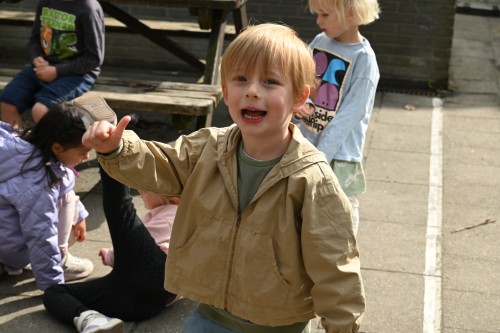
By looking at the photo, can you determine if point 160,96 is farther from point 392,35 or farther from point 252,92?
point 252,92

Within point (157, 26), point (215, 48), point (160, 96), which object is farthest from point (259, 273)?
point (157, 26)

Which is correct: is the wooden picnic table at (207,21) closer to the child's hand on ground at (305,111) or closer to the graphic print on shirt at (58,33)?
the graphic print on shirt at (58,33)

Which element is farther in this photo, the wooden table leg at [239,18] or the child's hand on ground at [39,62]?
the wooden table leg at [239,18]

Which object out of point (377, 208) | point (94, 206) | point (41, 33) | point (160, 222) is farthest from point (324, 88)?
point (41, 33)

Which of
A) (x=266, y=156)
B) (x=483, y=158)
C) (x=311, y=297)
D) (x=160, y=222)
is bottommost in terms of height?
(x=483, y=158)

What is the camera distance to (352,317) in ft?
9.26

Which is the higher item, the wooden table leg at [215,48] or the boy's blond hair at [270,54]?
the boy's blond hair at [270,54]

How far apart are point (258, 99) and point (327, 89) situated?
73.1 inches

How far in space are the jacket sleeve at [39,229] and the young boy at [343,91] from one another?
1.35 meters

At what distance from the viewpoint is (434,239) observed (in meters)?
5.63

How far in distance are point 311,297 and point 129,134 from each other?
786mm

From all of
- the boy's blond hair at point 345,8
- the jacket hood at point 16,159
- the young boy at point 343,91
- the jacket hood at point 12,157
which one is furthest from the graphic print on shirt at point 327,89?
the jacket hood at point 12,157

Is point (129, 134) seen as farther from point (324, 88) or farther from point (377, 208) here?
point (377, 208)

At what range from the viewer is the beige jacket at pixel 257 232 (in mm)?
2824
